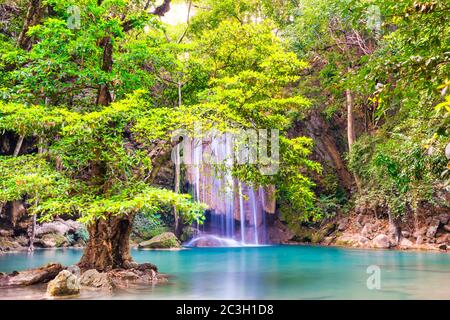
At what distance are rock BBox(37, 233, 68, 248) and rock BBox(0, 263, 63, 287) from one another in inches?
487

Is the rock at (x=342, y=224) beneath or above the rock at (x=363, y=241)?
above

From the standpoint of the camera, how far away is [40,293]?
8117 mm

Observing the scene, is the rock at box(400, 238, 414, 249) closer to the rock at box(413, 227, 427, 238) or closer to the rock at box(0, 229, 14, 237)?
the rock at box(413, 227, 427, 238)

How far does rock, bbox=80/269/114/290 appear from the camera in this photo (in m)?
8.74

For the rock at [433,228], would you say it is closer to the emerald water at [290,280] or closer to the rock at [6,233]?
the emerald water at [290,280]

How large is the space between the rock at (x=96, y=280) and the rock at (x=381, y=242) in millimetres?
14663

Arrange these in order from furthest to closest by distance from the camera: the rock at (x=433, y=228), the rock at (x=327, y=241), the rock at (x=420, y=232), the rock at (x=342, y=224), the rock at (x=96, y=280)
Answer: the rock at (x=342, y=224)
the rock at (x=327, y=241)
the rock at (x=420, y=232)
the rock at (x=433, y=228)
the rock at (x=96, y=280)

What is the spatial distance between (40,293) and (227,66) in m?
7.80

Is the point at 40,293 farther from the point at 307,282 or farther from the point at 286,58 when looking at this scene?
the point at 286,58

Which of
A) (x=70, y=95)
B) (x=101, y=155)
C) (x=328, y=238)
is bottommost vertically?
(x=328, y=238)

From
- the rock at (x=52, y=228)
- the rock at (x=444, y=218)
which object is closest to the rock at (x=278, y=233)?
the rock at (x=444, y=218)

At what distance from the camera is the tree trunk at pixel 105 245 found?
10.0m
